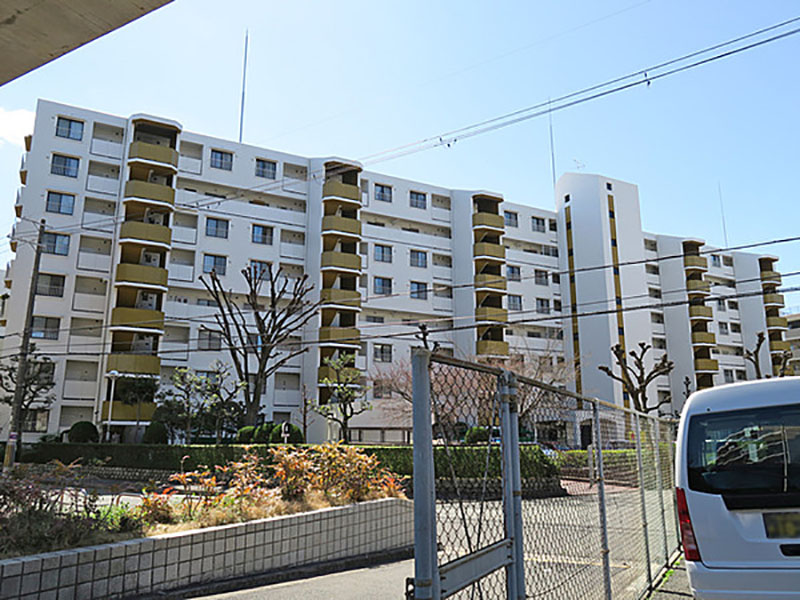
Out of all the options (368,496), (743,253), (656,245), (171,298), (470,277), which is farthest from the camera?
(743,253)

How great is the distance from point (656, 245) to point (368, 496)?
5410cm

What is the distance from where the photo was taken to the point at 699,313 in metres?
53.8

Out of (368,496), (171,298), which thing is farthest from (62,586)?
(171,298)

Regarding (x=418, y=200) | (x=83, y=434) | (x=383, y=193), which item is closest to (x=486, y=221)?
(x=418, y=200)

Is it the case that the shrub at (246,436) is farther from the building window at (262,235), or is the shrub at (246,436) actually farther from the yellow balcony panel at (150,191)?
the building window at (262,235)

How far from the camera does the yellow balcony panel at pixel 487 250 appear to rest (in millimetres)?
46094

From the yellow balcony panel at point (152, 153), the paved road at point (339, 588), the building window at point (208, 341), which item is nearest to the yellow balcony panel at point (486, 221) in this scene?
the building window at point (208, 341)

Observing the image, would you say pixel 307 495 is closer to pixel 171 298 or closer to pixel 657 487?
pixel 657 487

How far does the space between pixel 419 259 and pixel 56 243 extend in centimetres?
2389

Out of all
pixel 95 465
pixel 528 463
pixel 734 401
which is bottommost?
pixel 95 465

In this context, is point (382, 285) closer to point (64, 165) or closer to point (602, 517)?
point (64, 165)

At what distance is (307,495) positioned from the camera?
8430mm

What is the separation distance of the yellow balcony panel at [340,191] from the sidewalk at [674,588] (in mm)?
→ 36206

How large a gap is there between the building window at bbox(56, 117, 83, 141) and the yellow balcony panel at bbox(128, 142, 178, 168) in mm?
3420
